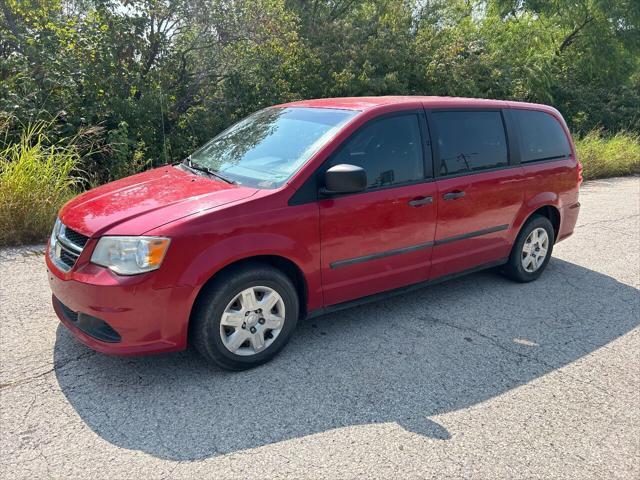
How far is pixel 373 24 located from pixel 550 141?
7.98m

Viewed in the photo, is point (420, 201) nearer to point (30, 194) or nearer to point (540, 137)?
point (540, 137)

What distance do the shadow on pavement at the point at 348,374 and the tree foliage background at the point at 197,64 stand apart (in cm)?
460

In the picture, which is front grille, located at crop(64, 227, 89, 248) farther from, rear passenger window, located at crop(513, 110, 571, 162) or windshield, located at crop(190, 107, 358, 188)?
rear passenger window, located at crop(513, 110, 571, 162)

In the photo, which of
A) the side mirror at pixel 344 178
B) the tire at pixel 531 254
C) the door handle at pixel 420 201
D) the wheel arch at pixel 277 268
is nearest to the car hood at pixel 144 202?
the wheel arch at pixel 277 268

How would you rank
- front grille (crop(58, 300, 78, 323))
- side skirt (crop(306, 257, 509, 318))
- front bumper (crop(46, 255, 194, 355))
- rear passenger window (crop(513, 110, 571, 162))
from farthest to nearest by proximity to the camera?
rear passenger window (crop(513, 110, 571, 162)) → side skirt (crop(306, 257, 509, 318)) → front grille (crop(58, 300, 78, 323)) → front bumper (crop(46, 255, 194, 355))

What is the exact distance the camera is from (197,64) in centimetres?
932

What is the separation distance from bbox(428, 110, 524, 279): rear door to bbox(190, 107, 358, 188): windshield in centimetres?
94

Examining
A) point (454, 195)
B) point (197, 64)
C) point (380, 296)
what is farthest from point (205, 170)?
point (197, 64)

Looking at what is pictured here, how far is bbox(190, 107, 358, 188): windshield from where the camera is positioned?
12.1 feet

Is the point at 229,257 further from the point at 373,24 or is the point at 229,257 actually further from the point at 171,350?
the point at 373,24

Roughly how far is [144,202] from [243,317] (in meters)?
0.98

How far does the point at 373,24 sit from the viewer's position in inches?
479

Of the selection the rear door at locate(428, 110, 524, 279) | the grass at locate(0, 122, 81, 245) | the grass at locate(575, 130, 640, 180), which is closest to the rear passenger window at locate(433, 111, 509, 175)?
the rear door at locate(428, 110, 524, 279)

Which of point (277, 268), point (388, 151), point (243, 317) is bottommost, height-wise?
point (243, 317)
